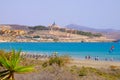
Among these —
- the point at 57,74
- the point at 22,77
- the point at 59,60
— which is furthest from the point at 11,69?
the point at 59,60

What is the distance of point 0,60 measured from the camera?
998 centimetres

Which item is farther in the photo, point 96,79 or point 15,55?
point 96,79

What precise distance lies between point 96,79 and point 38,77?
2.91m

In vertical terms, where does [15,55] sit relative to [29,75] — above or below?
above

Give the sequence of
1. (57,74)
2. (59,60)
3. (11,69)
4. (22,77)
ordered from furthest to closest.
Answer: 1. (59,60)
2. (57,74)
3. (22,77)
4. (11,69)

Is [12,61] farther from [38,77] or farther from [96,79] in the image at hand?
[96,79]

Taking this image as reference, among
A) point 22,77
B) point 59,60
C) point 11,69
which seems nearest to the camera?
point 11,69

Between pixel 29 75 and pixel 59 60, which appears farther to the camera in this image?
pixel 59 60

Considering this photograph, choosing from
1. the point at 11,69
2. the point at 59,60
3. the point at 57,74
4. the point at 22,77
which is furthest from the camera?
the point at 59,60

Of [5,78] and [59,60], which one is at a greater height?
[5,78]

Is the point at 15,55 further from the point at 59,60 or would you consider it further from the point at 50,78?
the point at 59,60

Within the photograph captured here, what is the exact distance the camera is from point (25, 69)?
398 inches

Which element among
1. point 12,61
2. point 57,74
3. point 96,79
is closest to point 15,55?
point 12,61

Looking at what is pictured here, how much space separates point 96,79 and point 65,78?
6.58 feet
